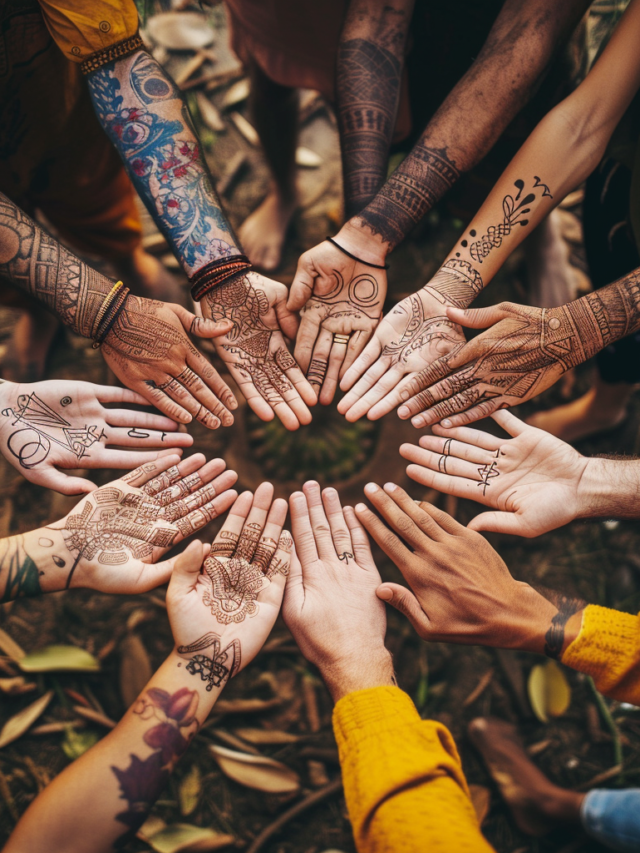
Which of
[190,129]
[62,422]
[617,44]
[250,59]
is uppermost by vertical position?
[617,44]

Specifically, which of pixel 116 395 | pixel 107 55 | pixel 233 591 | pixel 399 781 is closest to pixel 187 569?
pixel 233 591

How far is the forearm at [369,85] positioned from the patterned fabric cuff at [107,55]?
2.73ft

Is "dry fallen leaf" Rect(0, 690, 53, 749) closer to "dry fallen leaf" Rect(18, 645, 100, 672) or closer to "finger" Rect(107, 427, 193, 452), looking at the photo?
"dry fallen leaf" Rect(18, 645, 100, 672)

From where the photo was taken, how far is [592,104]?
194 cm

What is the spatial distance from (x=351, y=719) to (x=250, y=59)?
2.89 m

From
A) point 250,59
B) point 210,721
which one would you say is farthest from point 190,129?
point 210,721

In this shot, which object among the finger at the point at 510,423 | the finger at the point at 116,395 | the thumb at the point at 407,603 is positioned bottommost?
the thumb at the point at 407,603

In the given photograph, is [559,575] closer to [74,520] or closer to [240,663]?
Answer: [240,663]

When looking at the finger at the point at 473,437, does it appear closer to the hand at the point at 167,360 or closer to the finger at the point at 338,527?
the finger at the point at 338,527

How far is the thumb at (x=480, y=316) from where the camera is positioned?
205cm

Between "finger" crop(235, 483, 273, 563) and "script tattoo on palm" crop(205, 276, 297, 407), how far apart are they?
381 millimetres

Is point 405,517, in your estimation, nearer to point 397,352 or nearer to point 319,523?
point 319,523

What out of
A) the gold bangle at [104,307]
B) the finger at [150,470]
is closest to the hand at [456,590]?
the finger at [150,470]

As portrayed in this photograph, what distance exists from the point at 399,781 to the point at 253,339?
1633mm
